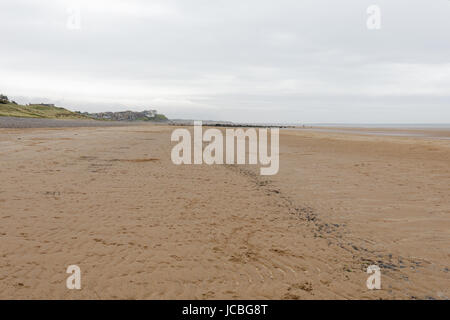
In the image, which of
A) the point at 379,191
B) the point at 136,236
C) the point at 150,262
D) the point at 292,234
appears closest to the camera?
the point at 150,262

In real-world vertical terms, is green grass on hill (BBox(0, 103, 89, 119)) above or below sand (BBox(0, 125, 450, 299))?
above

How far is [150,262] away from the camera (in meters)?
4.75

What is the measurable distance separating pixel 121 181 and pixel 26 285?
6.29m

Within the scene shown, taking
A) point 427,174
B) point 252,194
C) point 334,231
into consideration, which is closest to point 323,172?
point 427,174

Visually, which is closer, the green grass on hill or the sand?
the sand

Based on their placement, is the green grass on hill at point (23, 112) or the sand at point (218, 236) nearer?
the sand at point (218, 236)

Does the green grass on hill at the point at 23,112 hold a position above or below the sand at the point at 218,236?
above

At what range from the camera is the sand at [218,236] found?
4172mm

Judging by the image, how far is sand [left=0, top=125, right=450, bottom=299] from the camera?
4172mm

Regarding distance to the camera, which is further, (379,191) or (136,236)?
(379,191)

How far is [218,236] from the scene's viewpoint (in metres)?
5.91

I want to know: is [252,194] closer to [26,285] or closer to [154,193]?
[154,193]

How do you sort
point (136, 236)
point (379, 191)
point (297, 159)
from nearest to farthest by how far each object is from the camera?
point (136, 236), point (379, 191), point (297, 159)

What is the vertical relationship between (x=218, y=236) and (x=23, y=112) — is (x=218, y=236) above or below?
below
